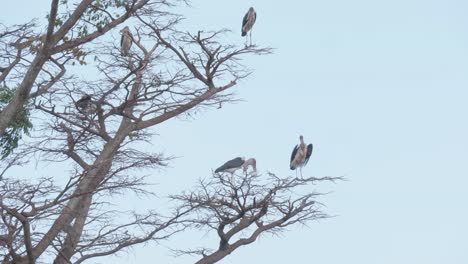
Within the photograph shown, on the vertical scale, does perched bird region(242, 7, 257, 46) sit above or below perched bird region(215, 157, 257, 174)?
above

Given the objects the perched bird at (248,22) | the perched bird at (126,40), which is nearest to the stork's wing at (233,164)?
the perched bird at (248,22)

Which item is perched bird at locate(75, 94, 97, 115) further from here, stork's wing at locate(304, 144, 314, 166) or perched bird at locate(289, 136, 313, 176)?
stork's wing at locate(304, 144, 314, 166)

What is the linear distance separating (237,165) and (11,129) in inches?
182

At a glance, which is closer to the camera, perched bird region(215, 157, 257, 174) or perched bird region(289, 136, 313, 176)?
perched bird region(215, 157, 257, 174)

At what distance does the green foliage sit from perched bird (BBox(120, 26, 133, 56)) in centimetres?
204

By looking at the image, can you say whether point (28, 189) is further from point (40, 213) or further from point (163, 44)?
point (163, 44)

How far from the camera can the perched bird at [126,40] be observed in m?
17.0

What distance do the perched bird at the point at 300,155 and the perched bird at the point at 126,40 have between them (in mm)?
4737

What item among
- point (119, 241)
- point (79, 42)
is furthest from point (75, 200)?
point (79, 42)

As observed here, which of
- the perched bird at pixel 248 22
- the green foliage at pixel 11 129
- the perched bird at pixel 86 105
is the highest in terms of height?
the perched bird at pixel 248 22

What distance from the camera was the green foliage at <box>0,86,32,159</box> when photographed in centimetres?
1736

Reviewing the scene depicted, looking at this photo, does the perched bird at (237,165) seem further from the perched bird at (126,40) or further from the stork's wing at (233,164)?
the perched bird at (126,40)

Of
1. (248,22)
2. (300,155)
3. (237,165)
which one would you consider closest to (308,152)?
(300,155)

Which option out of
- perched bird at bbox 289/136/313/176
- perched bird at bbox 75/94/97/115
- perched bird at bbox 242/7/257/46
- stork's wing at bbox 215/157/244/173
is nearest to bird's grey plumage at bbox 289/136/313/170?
perched bird at bbox 289/136/313/176
